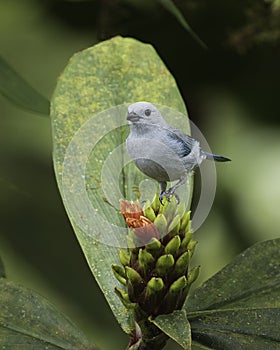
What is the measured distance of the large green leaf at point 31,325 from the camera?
67 cm

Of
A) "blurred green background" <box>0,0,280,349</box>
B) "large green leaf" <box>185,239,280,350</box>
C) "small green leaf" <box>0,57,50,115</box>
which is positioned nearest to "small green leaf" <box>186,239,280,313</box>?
"large green leaf" <box>185,239,280,350</box>

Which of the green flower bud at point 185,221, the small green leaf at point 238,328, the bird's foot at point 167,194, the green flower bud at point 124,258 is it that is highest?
the bird's foot at point 167,194

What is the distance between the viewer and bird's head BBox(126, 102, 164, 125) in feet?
1.99

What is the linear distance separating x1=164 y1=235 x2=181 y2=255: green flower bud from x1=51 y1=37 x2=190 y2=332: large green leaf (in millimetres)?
96

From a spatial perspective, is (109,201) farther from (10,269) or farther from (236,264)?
(10,269)

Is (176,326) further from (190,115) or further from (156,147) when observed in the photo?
(190,115)

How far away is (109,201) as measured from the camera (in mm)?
749

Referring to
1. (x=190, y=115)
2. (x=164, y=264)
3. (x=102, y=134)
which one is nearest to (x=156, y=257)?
(x=164, y=264)

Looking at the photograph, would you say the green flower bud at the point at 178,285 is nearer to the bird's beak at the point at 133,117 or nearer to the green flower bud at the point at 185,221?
the green flower bud at the point at 185,221

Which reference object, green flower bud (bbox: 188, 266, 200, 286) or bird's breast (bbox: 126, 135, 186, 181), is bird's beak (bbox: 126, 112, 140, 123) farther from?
green flower bud (bbox: 188, 266, 200, 286)

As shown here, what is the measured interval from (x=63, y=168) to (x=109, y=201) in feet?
0.24

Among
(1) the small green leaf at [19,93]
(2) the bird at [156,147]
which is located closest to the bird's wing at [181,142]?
(2) the bird at [156,147]

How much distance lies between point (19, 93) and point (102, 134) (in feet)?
0.65

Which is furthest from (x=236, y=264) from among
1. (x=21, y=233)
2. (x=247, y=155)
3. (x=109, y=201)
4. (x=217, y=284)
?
(x=21, y=233)
